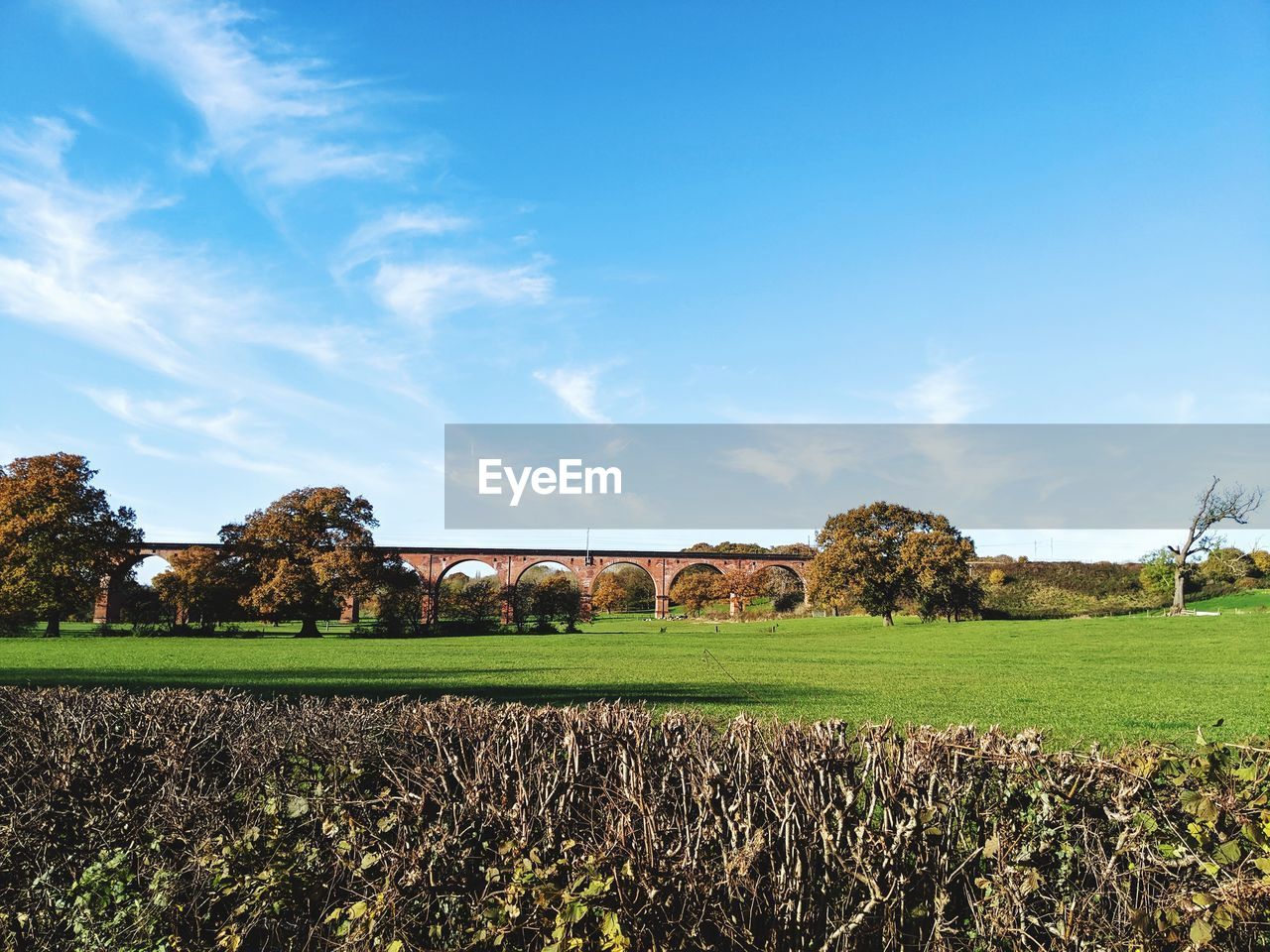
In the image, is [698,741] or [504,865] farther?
[698,741]

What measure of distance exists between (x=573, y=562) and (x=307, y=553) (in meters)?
30.5

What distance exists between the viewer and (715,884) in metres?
2.48

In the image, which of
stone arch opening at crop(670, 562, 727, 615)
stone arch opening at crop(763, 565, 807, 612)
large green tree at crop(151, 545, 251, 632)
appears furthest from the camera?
stone arch opening at crop(670, 562, 727, 615)

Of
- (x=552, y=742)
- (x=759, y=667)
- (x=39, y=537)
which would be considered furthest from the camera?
(x=39, y=537)

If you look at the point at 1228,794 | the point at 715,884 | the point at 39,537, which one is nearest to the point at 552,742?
the point at 715,884

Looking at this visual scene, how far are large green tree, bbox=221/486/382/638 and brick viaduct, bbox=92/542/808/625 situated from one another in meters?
12.7

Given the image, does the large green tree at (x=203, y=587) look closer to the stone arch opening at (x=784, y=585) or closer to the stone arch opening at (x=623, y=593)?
the stone arch opening at (x=784, y=585)

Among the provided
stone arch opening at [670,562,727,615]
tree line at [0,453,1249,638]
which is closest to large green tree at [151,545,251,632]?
tree line at [0,453,1249,638]

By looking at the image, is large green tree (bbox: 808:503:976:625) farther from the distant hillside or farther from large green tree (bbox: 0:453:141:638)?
large green tree (bbox: 0:453:141:638)

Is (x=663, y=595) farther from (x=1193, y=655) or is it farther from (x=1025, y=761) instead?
(x=1025, y=761)

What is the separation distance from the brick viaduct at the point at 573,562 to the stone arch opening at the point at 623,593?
14.4m

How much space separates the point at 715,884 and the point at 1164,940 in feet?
4.34

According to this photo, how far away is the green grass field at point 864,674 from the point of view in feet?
35.6

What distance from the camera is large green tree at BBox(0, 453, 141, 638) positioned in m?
35.2
